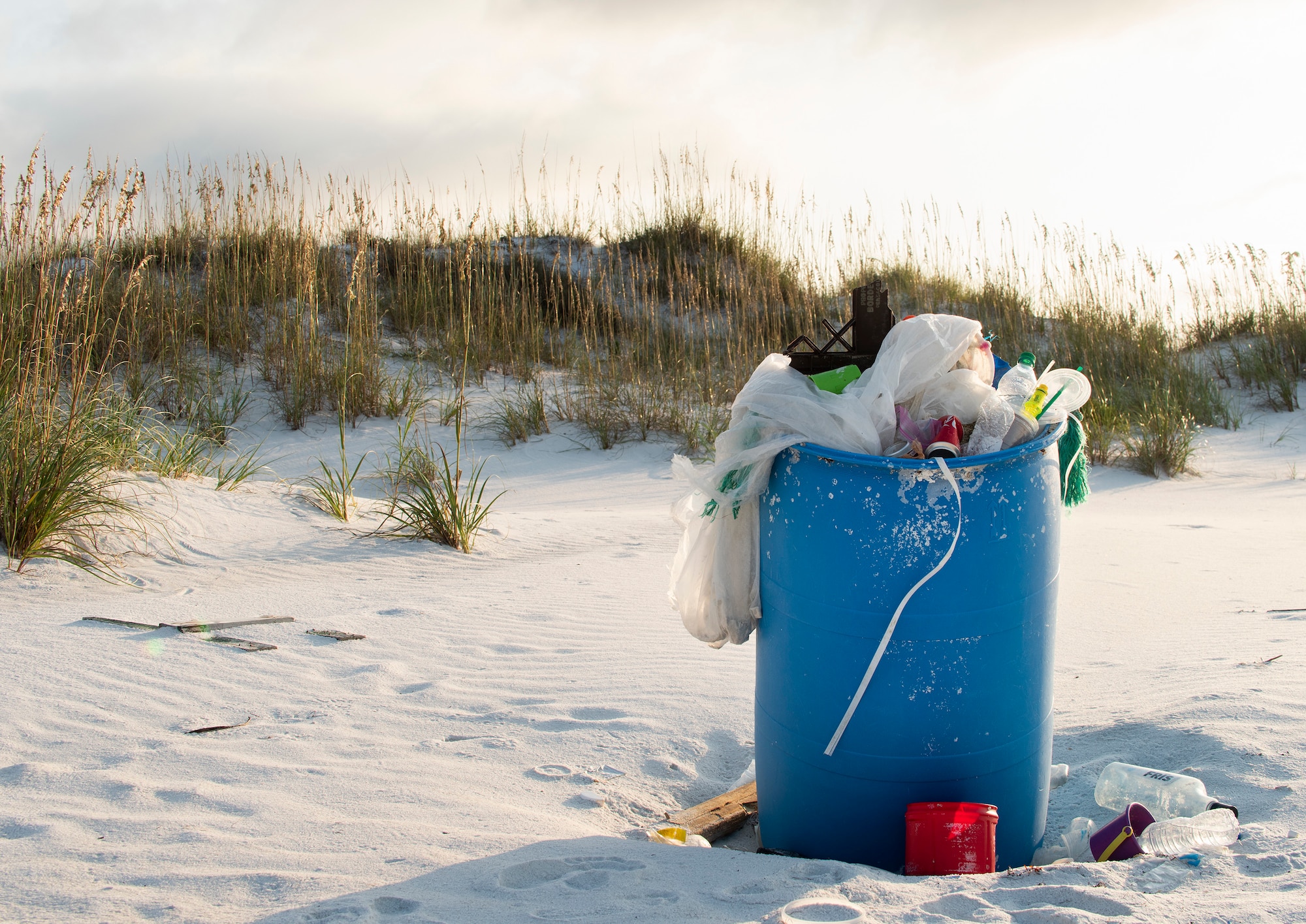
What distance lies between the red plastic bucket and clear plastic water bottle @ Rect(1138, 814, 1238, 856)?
374mm

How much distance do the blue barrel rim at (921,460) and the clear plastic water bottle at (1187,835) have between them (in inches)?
36.0

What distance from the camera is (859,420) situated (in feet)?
6.98

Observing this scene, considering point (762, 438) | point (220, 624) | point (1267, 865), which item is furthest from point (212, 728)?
point (1267, 865)

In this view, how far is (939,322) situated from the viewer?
225cm

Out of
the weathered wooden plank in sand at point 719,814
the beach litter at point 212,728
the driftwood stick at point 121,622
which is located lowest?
→ the weathered wooden plank in sand at point 719,814

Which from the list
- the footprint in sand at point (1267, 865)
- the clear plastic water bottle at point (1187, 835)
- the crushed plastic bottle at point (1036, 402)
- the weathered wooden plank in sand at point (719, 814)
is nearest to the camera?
the footprint in sand at point (1267, 865)

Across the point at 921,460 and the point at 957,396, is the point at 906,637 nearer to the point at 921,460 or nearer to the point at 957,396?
the point at 921,460

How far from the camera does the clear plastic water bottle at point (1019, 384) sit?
2260mm

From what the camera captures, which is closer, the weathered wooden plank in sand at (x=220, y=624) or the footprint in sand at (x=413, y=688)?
the footprint in sand at (x=413, y=688)

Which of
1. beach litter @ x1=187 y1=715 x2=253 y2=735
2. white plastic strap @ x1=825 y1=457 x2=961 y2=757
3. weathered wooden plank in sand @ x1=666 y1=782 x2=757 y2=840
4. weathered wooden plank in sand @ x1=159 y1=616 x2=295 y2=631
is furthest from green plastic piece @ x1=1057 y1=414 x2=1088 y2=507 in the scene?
weathered wooden plank in sand @ x1=159 y1=616 x2=295 y2=631

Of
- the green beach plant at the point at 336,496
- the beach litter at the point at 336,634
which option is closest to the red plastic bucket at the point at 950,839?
the beach litter at the point at 336,634

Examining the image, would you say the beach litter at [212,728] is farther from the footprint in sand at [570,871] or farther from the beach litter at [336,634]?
the footprint in sand at [570,871]

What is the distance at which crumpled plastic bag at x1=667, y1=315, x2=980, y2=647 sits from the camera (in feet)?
7.09

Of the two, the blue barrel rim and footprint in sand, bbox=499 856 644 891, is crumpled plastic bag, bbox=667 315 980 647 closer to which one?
the blue barrel rim
